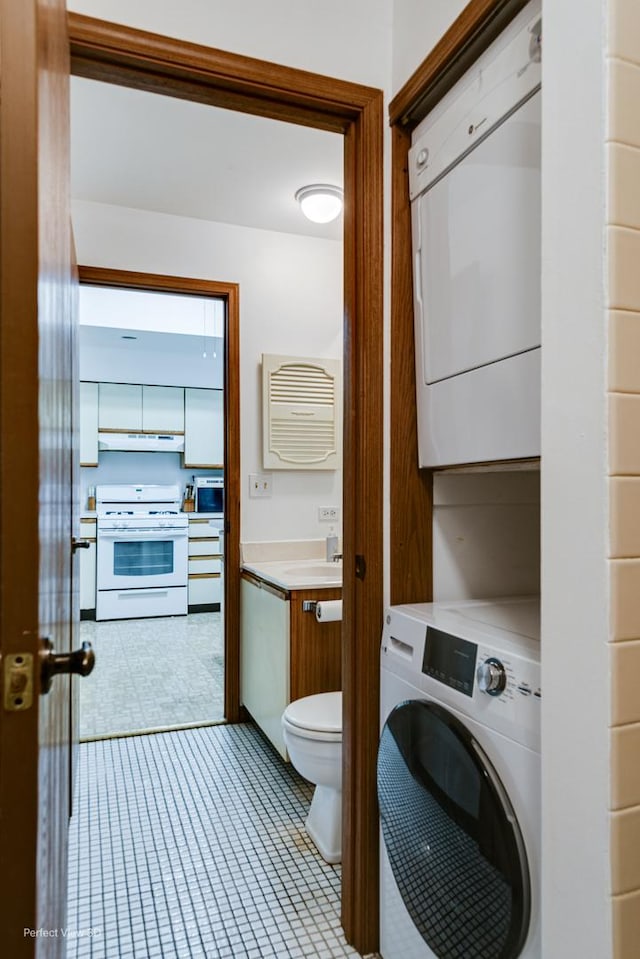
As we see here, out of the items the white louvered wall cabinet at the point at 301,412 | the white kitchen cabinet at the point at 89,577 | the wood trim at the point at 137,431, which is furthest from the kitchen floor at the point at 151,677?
the wood trim at the point at 137,431

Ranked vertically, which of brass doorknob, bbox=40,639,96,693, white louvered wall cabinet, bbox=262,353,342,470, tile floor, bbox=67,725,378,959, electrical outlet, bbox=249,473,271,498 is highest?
white louvered wall cabinet, bbox=262,353,342,470

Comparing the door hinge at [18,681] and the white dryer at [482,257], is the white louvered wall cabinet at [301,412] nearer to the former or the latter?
the white dryer at [482,257]

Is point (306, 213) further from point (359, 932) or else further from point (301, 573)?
point (359, 932)

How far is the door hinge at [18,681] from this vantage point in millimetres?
600

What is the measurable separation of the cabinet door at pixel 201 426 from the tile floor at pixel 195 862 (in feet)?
11.8

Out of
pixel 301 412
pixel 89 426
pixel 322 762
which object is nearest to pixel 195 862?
pixel 322 762

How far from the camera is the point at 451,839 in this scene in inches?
42.8

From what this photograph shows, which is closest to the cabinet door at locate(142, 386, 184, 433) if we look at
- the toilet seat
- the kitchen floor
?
the kitchen floor

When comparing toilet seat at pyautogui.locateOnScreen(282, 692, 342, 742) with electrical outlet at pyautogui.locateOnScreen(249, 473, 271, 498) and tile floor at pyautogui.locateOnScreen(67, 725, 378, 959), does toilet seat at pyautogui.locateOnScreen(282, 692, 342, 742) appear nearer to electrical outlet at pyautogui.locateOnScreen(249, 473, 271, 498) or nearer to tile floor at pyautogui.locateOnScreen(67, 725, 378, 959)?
tile floor at pyautogui.locateOnScreen(67, 725, 378, 959)

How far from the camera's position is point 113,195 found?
2.75m

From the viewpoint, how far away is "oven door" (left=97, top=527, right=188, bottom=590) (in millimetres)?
5262

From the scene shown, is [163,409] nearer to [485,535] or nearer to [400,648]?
[485,535]

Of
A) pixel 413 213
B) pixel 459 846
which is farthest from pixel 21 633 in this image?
pixel 413 213

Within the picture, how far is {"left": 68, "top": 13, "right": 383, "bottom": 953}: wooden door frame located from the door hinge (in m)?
1.00
